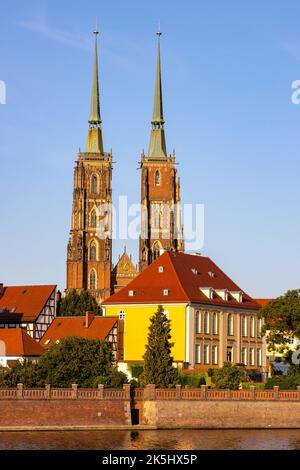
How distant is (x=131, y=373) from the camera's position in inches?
4033

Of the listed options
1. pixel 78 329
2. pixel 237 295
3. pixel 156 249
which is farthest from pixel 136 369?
pixel 156 249

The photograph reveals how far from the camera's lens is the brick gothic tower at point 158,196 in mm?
170875

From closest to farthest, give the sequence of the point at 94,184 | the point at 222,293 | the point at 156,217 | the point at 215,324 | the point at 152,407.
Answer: the point at 152,407 < the point at 215,324 < the point at 222,293 < the point at 94,184 < the point at 156,217

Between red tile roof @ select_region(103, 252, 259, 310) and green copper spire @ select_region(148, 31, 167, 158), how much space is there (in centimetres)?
6125

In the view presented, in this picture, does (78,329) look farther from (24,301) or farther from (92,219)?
(92,219)

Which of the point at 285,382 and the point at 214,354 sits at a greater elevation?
the point at 214,354

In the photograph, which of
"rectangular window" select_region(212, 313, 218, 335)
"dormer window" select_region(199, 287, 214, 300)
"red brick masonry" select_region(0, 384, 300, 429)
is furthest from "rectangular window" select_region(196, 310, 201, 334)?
"red brick masonry" select_region(0, 384, 300, 429)

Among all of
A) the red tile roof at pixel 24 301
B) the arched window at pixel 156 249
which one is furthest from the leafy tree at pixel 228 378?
the arched window at pixel 156 249

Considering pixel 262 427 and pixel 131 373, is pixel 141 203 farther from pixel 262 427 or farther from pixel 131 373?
pixel 262 427

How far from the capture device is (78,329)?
10956 cm

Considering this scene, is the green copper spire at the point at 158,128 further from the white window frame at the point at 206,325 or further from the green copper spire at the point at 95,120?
the white window frame at the point at 206,325

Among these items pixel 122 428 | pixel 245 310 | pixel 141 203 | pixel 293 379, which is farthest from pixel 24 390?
pixel 141 203

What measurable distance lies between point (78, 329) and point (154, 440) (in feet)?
117

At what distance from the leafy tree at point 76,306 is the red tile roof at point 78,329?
2145 cm
